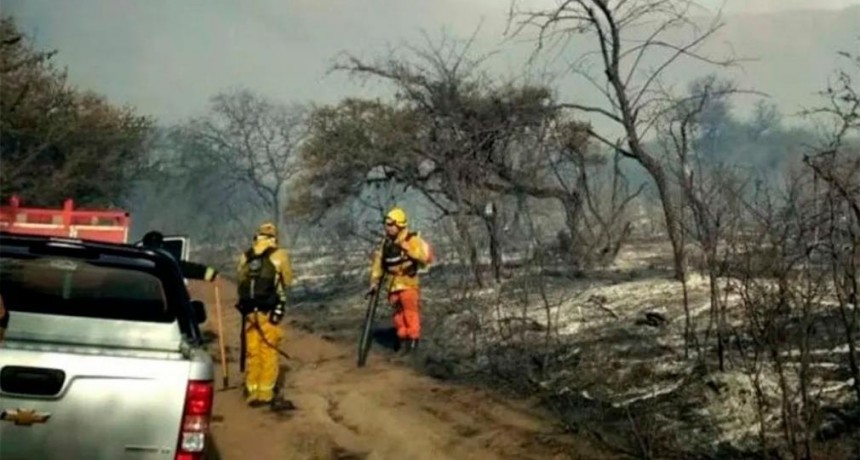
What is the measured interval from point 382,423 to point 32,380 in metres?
5.85

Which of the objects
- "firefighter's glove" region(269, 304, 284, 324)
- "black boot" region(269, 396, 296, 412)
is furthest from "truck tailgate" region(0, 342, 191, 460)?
"firefighter's glove" region(269, 304, 284, 324)

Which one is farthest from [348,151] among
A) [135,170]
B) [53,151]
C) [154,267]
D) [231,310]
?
[154,267]

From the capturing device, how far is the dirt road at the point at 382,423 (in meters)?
9.88

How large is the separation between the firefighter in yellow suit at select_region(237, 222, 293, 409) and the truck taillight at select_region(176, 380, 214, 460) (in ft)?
20.1

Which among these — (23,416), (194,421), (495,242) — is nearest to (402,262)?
(495,242)

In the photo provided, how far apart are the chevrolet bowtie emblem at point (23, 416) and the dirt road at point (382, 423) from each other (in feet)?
13.3

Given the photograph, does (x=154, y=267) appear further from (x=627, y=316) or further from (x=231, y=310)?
(x=231, y=310)

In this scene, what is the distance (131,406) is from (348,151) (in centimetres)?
2294

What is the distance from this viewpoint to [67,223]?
14.2 m

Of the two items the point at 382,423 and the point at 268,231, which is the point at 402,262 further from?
the point at 382,423

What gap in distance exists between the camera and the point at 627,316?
15.2 meters

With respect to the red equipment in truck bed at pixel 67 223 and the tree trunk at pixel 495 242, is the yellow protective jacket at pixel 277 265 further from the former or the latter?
the tree trunk at pixel 495 242

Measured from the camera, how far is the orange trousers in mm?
15117

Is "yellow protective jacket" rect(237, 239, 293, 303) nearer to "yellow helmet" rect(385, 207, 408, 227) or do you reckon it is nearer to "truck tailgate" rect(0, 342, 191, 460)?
"yellow helmet" rect(385, 207, 408, 227)
